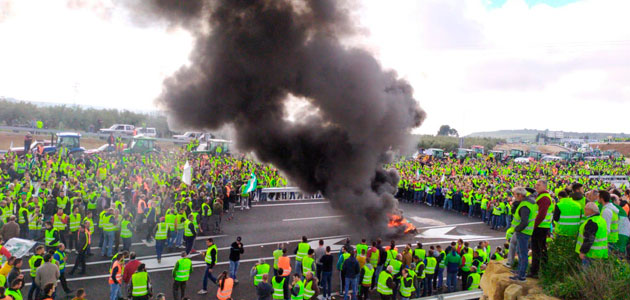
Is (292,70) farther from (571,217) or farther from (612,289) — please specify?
(612,289)

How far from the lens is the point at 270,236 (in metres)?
14.8

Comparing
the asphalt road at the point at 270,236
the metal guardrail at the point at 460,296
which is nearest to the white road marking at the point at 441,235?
the asphalt road at the point at 270,236

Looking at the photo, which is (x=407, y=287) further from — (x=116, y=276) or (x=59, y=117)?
(x=59, y=117)

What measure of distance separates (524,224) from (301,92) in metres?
12.1

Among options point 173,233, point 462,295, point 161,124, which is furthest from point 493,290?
point 161,124

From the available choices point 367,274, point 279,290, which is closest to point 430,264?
point 367,274

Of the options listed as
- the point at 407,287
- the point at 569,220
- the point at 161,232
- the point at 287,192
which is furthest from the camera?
the point at 287,192

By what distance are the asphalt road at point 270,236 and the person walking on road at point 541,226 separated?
5.87 meters

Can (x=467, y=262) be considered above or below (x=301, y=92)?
below

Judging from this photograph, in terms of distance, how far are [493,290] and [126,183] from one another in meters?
16.7

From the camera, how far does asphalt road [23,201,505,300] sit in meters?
9.77

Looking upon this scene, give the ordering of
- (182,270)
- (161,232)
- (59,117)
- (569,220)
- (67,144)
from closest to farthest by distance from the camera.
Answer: (569,220) < (182,270) < (161,232) < (67,144) < (59,117)

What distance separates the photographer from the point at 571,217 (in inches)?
219

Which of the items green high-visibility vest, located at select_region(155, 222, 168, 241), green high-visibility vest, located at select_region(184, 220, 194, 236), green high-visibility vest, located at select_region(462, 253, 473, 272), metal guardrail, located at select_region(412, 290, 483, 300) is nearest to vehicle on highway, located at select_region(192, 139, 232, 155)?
green high-visibility vest, located at select_region(184, 220, 194, 236)
